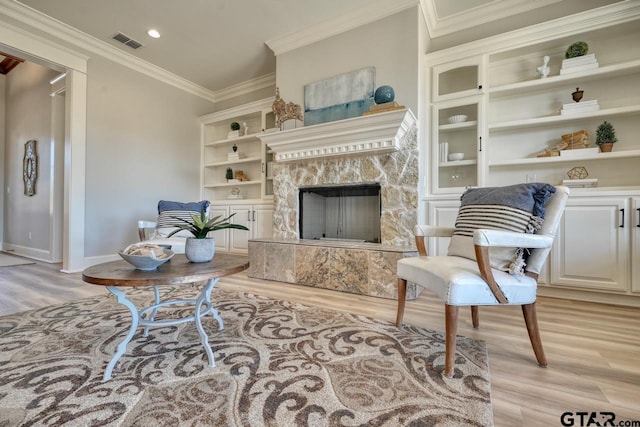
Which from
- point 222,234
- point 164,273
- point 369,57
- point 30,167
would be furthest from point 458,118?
point 30,167

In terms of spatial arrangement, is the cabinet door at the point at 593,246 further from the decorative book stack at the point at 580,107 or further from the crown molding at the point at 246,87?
the crown molding at the point at 246,87

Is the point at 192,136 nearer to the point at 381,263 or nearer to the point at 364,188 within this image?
the point at 364,188

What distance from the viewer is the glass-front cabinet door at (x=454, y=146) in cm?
284

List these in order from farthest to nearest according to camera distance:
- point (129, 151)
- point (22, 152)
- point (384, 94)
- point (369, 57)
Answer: point (22, 152) → point (129, 151) → point (369, 57) → point (384, 94)

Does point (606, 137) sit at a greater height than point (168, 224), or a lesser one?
greater

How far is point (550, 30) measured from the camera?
2502 millimetres

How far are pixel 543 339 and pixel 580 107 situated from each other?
215cm

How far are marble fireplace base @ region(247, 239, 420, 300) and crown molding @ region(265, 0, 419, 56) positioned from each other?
2462 millimetres

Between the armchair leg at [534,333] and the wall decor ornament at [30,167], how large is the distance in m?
6.56

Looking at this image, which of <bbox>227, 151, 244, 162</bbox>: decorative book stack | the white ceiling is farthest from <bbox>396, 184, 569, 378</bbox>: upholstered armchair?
<bbox>227, 151, 244, 162</bbox>: decorative book stack

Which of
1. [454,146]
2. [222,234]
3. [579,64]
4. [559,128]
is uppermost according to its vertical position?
[579,64]

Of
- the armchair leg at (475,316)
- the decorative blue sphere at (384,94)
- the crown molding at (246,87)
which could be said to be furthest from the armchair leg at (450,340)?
the crown molding at (246,87)

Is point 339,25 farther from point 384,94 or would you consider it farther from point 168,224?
point 168,224

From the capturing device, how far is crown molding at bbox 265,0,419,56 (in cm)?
284
